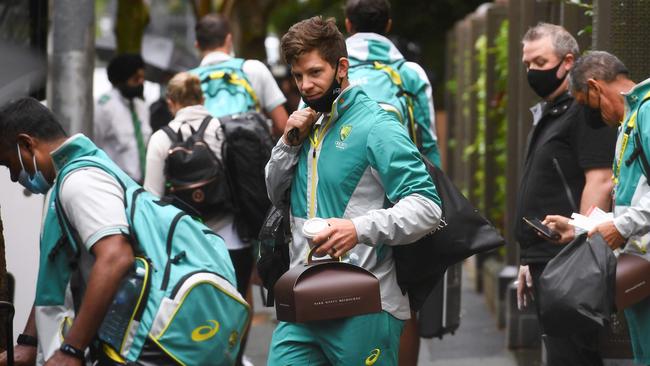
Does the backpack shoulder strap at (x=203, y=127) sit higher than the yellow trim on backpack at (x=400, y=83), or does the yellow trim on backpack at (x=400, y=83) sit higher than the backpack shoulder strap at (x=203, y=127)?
the yellow trim on backpack at (x=400, y=83)

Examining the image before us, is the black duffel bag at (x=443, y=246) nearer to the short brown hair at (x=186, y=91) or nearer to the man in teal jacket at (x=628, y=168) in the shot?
the man in teal jacket at (x=628, y=168)

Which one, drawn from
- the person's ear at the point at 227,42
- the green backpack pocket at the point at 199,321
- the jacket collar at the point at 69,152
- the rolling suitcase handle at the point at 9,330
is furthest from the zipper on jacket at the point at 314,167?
the person's ear at the point at 227,42

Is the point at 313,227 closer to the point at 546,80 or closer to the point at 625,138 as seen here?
the point at 625,138

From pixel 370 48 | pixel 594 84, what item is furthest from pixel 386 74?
pixel 594 84

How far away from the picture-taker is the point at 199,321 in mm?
4602

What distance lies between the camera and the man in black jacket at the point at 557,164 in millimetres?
6273

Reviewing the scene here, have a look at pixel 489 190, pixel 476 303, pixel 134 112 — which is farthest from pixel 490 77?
pixel 134 112

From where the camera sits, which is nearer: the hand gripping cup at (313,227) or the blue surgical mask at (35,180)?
the hand gripping cup at (313,227)

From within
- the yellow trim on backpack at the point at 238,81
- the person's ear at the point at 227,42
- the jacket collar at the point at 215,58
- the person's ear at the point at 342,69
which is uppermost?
the person's ear at the point at 342,69

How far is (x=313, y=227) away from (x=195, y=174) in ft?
9.28

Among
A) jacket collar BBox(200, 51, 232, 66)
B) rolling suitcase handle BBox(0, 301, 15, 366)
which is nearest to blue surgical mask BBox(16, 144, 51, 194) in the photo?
rolling suitcase handle BBox(0, 301, 15, 366)

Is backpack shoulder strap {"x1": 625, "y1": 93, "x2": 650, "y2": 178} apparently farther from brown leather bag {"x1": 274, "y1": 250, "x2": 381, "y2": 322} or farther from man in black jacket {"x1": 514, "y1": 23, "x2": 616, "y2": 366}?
brown leather bag {"x1": 274, "y1": 250, "x2": 381, "y2": 322}

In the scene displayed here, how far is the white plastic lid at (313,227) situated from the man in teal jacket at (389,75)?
2.64m

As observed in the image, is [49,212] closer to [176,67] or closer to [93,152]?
[93,152]
